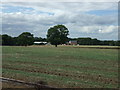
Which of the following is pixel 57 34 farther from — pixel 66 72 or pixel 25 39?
pixel 66 72

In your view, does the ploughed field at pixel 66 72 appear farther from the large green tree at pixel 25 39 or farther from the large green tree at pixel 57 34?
the large green tree at pixel 25 39

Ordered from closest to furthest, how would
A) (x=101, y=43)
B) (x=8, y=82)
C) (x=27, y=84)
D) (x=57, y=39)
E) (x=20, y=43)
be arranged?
1. (x=27, y=84)
2. (x=8, y=82)
3. (x=57, y=39)
4. (x=20, y=43)
5. (x=101, y=43)

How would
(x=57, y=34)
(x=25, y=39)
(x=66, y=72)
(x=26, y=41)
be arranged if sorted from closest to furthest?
(x=66, y=72) → (x=57, y=34) → (x=26, y=41) → (x=25, y=39)

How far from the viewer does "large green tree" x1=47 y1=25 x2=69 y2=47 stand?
9999cm

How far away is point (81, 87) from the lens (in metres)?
9.77

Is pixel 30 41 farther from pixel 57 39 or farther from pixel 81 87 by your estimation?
pixel 81 87

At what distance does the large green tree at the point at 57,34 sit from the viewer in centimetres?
9999

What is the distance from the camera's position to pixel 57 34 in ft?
332

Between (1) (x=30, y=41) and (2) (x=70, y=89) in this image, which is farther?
(1) (x=30, y=41)

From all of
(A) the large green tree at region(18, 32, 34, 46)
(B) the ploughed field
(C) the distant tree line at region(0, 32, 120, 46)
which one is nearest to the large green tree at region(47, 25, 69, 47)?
(C) the distant tree line at region(0, 32, 120, 46)

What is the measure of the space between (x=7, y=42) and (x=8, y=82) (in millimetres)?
131941

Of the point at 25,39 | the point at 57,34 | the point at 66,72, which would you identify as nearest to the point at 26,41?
the point at 25,39

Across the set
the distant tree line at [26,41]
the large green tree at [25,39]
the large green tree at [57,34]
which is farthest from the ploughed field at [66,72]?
the large green tree at [25,39]

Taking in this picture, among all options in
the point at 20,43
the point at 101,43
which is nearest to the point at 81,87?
the point at 20,43
